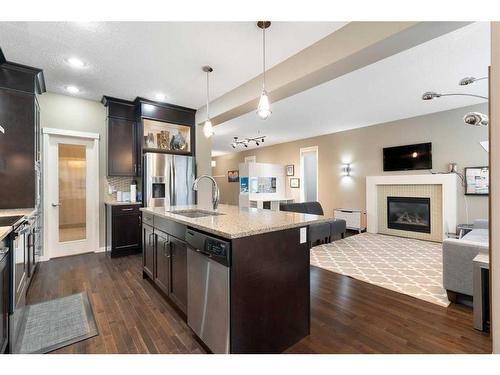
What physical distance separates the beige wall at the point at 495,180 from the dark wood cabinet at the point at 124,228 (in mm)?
4474

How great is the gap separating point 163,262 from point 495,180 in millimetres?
2621

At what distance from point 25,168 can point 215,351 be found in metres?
3.40

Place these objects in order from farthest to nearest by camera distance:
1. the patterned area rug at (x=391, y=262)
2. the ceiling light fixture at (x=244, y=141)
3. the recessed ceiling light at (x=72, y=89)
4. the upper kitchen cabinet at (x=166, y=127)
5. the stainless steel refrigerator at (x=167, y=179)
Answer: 1. the ceiling light fixture at (x=244, y=141)
2. the upper kitchen cabinet at (x=166, y=127)
3. the stainless steel refrigerator at (x=167, y=179)
4. the recessed ceiling light at (x=72, y=89)
5. the patterned area rug at (x=391, y=262)

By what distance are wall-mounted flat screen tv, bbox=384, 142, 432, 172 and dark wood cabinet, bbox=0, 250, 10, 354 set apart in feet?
22.1

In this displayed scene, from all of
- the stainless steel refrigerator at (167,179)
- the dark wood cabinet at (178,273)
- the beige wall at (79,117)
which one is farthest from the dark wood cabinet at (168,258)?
the beige wall at (79,117)

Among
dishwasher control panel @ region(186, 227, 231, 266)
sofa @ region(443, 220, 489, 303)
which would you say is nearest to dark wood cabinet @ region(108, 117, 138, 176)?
dishwasher control panel @ region(186, 227, 231, 266)

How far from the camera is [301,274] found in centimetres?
189

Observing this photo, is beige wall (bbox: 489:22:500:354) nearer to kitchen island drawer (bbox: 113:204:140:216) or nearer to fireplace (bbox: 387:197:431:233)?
kitchen island drawer (bbox: 113:204:140:216)

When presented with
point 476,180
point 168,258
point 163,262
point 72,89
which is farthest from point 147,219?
point 476,180

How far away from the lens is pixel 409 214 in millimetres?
5699

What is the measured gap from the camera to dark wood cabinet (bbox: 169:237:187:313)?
208cm

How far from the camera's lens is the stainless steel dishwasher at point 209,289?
1522mm

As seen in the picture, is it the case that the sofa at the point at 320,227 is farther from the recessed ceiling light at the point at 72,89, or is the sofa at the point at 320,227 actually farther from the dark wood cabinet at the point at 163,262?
the recessed ceiling light at the point at 72,89
